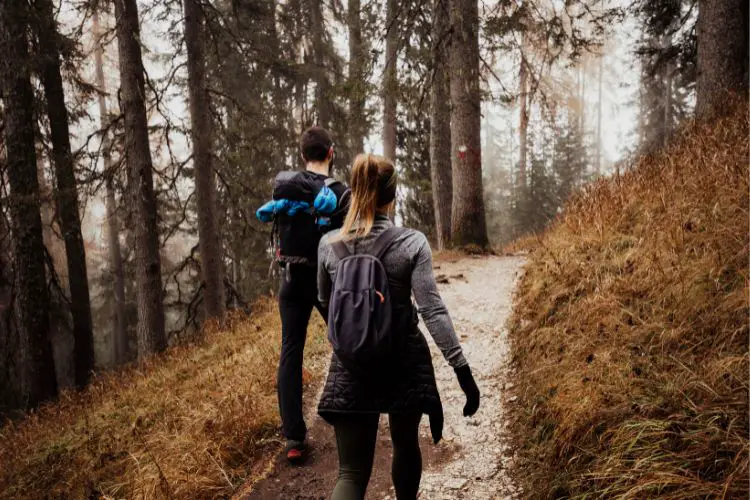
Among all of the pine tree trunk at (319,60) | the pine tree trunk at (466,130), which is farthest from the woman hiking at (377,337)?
the pine tree trunk at (319,60)

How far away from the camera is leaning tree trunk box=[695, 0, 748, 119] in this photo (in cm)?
732

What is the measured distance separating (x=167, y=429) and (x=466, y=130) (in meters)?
8.16

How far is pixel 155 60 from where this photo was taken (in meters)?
18.6

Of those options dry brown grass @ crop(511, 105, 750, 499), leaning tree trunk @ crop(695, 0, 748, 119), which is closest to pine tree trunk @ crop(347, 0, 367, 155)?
dry brown grass @ crop(511, 105, 750, 499)

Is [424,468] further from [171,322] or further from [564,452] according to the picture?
[171,322]

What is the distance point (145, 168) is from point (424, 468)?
303 inches

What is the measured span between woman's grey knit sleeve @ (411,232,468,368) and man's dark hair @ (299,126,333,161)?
1437 millimetres

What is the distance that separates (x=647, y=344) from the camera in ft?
11.0

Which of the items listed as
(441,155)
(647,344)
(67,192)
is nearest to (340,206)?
(647,344)

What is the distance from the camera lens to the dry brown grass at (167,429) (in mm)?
3977

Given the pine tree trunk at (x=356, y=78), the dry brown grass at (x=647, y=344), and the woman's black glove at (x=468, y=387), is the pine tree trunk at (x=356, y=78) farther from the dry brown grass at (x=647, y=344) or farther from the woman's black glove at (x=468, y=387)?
the woman's black glove at (x=468, y=387)

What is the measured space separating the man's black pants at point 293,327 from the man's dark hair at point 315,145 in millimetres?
843

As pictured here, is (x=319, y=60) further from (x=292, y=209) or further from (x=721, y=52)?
(x=292, y=209)

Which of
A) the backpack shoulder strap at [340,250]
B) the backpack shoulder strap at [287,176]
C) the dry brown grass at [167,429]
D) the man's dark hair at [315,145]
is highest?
the man's dark hair at [315,145]
